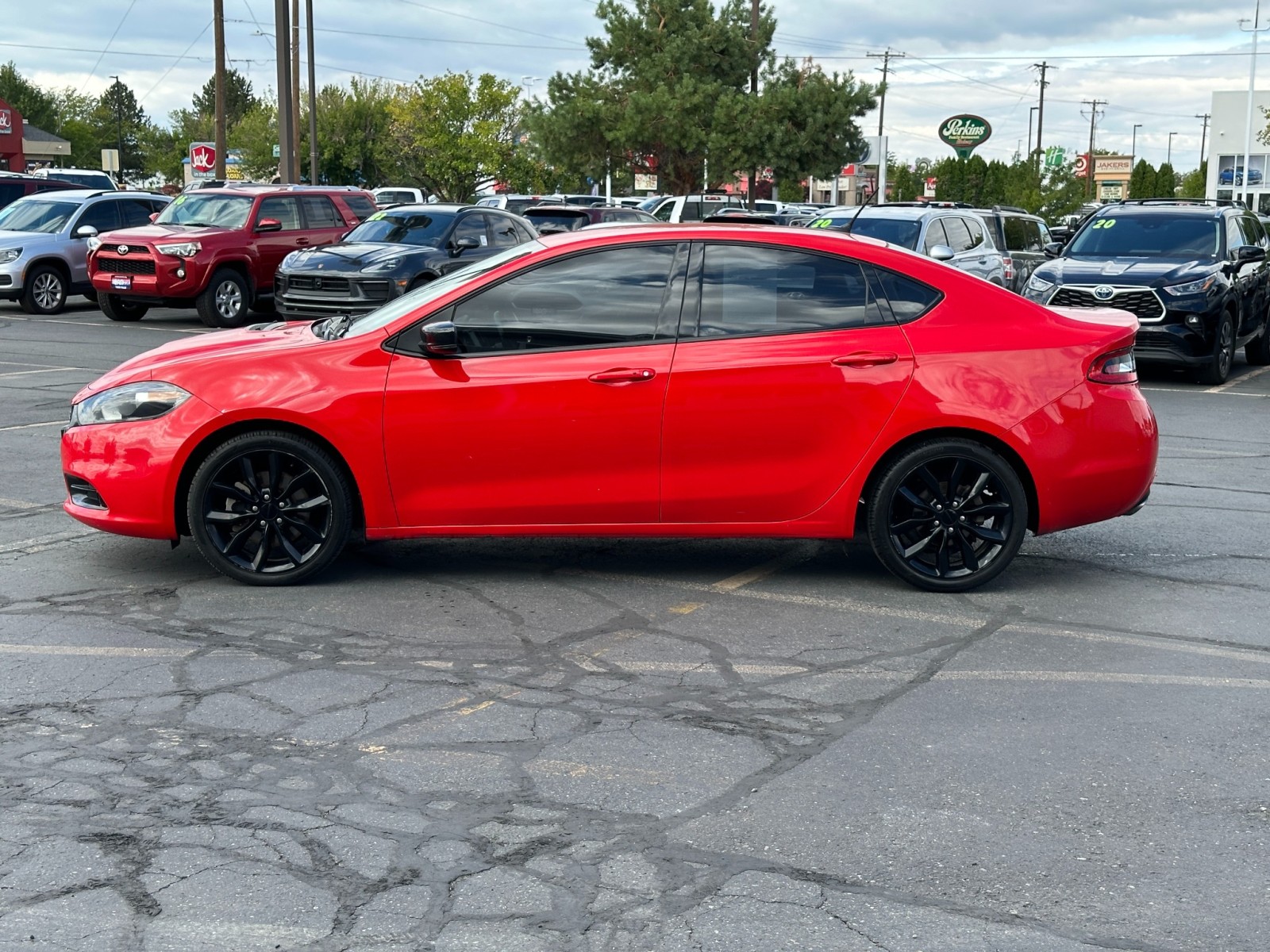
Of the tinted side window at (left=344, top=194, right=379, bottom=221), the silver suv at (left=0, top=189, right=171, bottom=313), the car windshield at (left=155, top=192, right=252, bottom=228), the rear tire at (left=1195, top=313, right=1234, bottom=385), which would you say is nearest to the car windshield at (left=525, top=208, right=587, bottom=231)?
the tinted side window at (left=344, top=194, right=379, bottom=221)

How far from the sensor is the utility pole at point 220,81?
1430 inches

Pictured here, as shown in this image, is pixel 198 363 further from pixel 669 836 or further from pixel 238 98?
pixel 238 98

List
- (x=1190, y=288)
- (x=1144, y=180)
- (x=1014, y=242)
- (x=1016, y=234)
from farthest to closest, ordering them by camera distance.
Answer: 1. (x=1144, y=180)
2. (x=1016, y=234)
3. (x=1014, y=242)
4. (x=1190, y=288)

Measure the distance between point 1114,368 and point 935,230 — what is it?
475 inches

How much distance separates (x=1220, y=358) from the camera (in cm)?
1622

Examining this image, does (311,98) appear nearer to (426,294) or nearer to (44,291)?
(44,291)

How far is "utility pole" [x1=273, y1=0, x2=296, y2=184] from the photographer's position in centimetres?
2881

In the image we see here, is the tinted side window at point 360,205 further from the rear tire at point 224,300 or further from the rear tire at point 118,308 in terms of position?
the rear tire at point 118,308

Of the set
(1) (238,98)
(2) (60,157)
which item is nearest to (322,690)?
(2) (60,157)

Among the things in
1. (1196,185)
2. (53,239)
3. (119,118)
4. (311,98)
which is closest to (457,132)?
(311,98)

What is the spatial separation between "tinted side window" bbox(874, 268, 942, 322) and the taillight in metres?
0.78

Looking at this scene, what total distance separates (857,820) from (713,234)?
3.31m

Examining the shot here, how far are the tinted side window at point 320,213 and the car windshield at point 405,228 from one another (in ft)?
7.81

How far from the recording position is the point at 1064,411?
22.3ft
